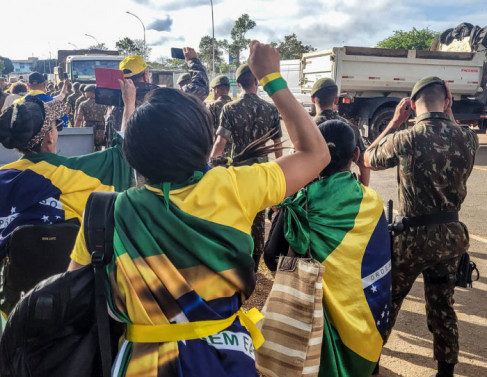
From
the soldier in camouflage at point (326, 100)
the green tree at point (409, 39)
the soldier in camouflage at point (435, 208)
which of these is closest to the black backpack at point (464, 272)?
the soldier in camouflage at point (435, 208)

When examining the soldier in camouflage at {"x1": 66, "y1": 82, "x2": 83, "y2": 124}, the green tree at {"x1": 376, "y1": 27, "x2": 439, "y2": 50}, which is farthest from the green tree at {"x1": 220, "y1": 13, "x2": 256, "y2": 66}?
the soldier in camouflage at {"x1": 66, "y1": 82, "x2": 83, "y2": 124}

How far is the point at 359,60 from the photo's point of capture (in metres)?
11.7

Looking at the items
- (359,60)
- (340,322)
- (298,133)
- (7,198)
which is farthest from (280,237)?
(359,60)

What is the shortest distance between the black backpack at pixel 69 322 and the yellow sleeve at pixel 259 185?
0.41m

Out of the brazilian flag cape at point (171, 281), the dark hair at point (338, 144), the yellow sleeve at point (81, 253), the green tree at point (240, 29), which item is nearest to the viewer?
the brazilian flag cape at point (171, 281)

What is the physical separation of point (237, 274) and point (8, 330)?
70 centimetres

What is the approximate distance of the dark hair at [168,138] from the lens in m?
1.38

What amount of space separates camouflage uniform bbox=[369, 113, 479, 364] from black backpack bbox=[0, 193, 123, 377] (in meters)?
2.13

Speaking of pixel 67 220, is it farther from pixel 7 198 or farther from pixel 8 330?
pixel 8 330

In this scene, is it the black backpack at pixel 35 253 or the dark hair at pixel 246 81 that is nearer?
the black backpack at pixel 35 253

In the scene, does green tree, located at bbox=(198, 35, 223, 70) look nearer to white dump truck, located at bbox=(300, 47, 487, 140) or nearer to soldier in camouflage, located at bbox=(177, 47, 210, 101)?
white dump truck, located at bbox=(300, 47, 487, 140)

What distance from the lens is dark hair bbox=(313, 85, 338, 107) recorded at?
4.66 m

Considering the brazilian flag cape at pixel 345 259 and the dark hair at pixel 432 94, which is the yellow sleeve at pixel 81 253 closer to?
the brazilian flag cape at pixel 345 259

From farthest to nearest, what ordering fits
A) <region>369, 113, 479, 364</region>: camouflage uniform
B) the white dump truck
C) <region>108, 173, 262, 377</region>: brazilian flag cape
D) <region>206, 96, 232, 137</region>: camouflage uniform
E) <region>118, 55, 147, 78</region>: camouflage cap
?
the white dump truck, <region>206, 96, 232, 137</region>: camouflage uniform, <region>118, 55, 147, 78</region>: camouflage cap, <region>369, 113, 479, 364</region>: camouflage uniform, <region>108, 173, 262, 377</region>: brazilian flag cape
